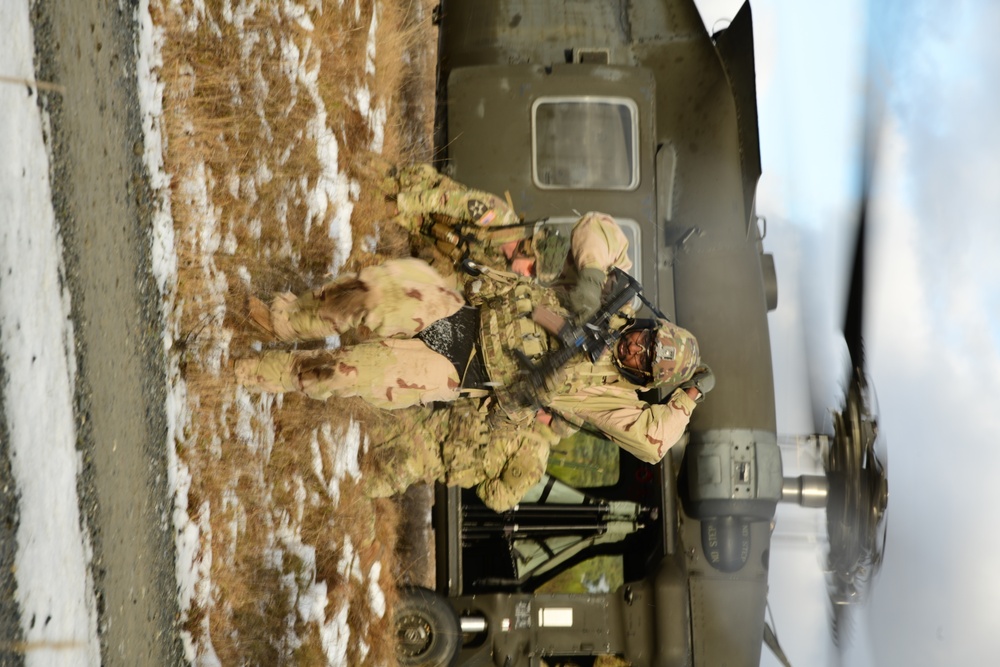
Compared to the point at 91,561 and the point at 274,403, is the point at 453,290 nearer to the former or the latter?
the point at 274,403

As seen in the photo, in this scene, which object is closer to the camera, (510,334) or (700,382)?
(510,334)

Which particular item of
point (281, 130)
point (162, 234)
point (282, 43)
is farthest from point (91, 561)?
point (282, 43)

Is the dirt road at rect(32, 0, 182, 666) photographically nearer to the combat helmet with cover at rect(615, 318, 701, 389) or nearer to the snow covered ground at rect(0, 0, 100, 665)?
the snow covered ground at rect(0, 0, 100, 665)

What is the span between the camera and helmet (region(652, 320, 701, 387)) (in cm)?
Answer: 409

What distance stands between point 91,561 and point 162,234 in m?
1.56

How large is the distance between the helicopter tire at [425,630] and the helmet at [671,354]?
2.21 meters

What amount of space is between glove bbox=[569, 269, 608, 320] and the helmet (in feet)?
1.13

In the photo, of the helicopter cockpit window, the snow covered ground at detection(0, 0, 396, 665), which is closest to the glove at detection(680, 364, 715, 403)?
the helicopter cockpit window

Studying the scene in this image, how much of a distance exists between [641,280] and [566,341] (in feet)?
5.73

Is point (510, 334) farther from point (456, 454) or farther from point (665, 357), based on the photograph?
point (456, 454)

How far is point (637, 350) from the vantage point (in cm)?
414

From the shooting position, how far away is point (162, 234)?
12.8ft

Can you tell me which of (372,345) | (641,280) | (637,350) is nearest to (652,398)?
(641,280)

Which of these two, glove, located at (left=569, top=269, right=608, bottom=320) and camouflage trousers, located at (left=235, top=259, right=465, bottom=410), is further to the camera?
glove, located at (left=569, top=269, right=608, bottom=320)
